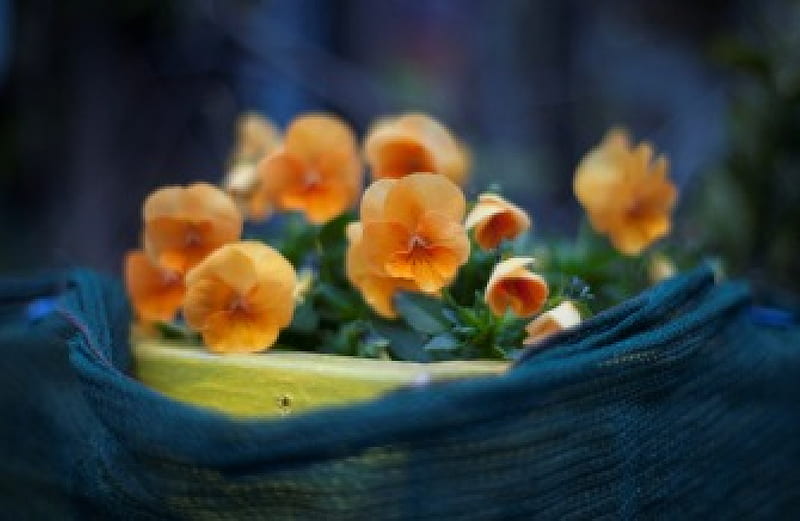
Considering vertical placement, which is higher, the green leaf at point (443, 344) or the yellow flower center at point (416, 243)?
the yellow flower center at point (416, 243)

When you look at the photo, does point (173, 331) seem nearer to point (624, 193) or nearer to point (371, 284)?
point (371, 284)

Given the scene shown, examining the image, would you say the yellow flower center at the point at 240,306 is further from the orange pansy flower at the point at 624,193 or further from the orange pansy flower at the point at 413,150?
the orange pansy flower at the point at 624,193

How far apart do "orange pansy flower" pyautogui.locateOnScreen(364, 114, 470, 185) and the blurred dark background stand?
3.71 ft

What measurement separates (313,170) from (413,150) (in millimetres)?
112

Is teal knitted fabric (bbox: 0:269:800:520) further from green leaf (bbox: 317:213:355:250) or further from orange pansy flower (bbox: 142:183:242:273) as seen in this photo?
green leaf (bbox: 317:213:355:250)

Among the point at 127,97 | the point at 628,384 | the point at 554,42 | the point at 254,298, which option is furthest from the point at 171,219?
the point at 554,42

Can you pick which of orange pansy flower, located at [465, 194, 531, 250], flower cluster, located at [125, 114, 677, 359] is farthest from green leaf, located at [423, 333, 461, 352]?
orange pansy flower, located at [465, 194, 531, 250]

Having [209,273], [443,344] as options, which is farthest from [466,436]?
[209,273]

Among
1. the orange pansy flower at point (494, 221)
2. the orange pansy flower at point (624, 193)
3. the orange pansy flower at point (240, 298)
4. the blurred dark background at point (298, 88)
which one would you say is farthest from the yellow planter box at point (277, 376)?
the blurred dark background at point (298, 88)

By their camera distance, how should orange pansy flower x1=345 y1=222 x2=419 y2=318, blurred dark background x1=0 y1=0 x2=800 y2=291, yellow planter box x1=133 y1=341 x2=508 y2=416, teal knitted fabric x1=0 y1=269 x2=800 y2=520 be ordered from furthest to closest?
blurred dark background x1=0 y1=0 x2=800 y2=291 → orange pansy flower x1=345 y1=222 x2=419 y2=318 → yellow planter box x1=133 y1=341 x2=508 y2=416 → teal knitted fabric x1=0 y1=269 x2=800 y2=520

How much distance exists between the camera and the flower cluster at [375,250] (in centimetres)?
72

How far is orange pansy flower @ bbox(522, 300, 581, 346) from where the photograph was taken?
0.68m

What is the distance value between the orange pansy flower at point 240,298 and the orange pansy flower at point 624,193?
289 mm

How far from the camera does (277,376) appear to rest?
0.67 metres
